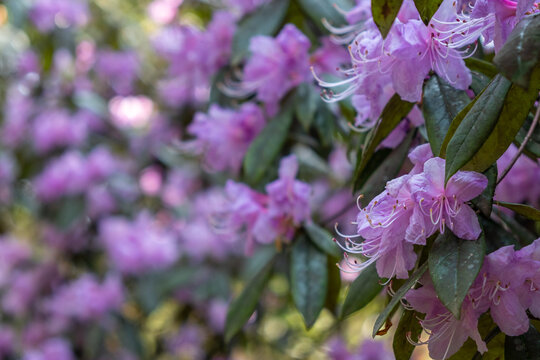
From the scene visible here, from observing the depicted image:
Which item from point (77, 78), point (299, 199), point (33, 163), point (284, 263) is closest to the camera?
point (299, 199)

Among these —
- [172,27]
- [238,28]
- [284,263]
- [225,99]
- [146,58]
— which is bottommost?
[146,58]

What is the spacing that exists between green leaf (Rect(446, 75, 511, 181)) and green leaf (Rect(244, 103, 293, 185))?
608 mm

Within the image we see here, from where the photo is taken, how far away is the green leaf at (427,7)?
0.72m

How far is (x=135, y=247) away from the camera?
7.88 feet

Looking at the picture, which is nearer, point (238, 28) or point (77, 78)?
point (238, 28)

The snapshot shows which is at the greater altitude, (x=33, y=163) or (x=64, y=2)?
(x=64, y=2)

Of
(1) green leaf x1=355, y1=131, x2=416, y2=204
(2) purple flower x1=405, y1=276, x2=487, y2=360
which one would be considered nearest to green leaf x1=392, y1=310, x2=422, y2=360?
(2) purple flower x1=405, y1=276, x2=487, y2=360

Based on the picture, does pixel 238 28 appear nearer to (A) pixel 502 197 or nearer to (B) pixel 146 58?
(A) pixel 502 197

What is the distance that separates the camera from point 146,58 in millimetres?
3277

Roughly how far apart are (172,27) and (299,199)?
1366 millimetres

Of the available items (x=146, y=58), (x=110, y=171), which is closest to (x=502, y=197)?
(x=110, y=171)

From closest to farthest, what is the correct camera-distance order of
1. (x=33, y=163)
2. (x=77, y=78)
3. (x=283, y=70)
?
(x=283, y=70) → (x=33, y=163) → (x=77, y=78)

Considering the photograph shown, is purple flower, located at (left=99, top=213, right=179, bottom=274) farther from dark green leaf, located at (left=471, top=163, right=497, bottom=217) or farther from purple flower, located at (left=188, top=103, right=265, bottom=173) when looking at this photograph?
dark green leaf, located at (left=471, top=163, right=497, bottom=217)

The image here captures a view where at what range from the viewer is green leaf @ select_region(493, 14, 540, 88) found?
55cm
